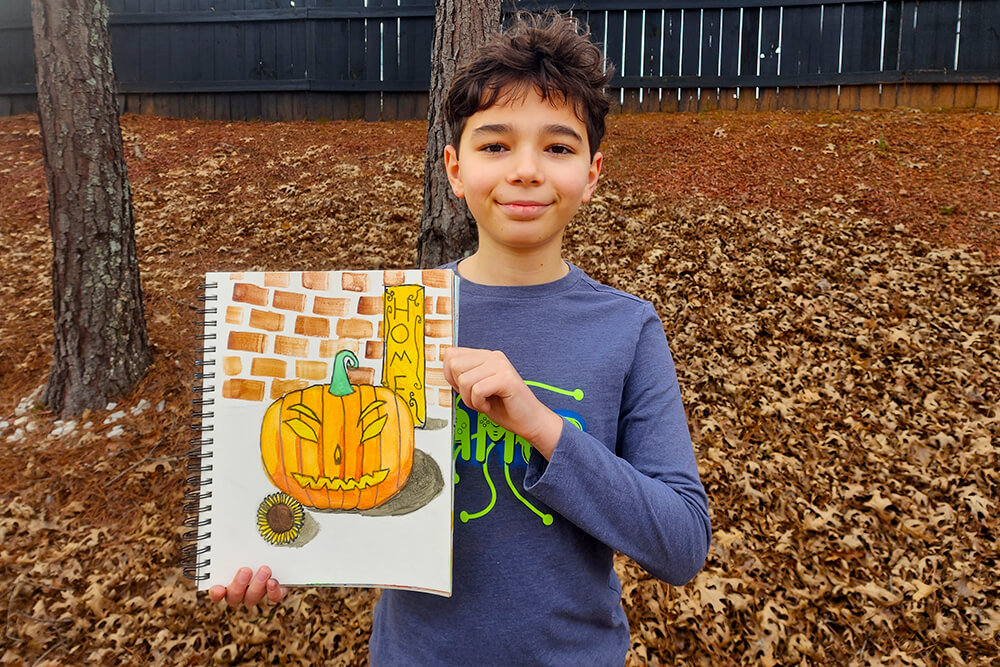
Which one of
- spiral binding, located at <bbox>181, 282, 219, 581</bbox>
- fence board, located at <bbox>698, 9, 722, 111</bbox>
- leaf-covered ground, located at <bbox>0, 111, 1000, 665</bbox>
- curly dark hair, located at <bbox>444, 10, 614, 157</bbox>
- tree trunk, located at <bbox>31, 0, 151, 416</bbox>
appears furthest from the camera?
fence board, located at <bbox>698, 9, 722, 111</bbox>

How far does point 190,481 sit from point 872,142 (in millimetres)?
7318

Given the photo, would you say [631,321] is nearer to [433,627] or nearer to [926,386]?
[433,627]

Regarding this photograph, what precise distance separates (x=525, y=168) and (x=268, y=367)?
0.60m

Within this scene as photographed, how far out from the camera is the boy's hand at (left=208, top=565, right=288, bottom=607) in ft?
3.58

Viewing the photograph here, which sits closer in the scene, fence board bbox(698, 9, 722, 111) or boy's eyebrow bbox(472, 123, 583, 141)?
boy's eyebrow bbox(472, 123, 583, 141)

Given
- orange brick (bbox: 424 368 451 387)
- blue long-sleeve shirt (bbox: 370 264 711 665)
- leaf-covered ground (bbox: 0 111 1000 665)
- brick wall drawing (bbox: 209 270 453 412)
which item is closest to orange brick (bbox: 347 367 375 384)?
brick wall drawing (bbox: 209 270 453 412)

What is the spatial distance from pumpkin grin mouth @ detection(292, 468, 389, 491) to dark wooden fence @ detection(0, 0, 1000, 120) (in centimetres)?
720

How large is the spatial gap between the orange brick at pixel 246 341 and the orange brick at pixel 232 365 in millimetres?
21

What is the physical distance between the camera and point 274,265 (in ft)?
16.3

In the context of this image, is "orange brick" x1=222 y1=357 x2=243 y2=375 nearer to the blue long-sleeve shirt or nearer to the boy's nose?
the blue long-sleeve shirt

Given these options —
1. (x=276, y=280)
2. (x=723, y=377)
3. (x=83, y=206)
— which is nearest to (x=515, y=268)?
(x=276, y=280)

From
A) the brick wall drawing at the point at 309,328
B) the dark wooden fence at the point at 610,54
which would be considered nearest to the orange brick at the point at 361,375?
the brick wall drawing at the point at 309,328

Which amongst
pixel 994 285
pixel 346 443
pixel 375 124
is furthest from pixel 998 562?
pixel 375 124

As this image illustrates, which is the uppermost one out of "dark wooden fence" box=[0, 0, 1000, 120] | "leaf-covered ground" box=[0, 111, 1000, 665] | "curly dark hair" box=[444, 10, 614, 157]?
"dark wooden fence" box=[0, 0, 1000, 120]
